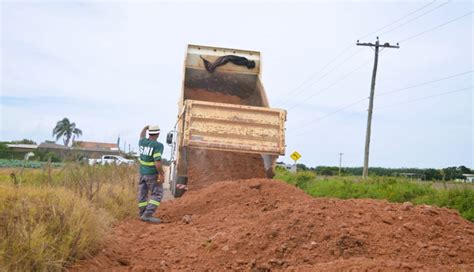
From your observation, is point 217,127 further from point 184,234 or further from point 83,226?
→ point 83,226

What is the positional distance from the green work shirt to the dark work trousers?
11 cm

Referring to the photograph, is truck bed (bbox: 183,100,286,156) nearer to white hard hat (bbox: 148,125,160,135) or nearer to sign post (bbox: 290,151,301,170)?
white hard hat (bbox: 148,125,160,135)

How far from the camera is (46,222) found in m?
5.07

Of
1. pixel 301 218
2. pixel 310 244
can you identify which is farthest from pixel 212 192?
pixel 310 244

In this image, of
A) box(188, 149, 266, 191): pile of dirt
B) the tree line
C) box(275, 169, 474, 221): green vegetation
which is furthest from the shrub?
the tree line

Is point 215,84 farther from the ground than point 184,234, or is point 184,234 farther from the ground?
point 215,84

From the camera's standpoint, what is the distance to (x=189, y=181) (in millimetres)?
11703

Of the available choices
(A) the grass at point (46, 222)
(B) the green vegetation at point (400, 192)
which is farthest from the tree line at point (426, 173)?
(A) the grass at point (46, 222)

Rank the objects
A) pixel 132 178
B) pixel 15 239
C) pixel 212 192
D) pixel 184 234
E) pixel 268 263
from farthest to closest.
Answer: pixel 132 178
pixel 212 192
pixel 184 234
pixel 268 263
pixel 15 239

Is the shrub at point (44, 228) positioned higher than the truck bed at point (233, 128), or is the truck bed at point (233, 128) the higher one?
the truck bed at point (233, 128)

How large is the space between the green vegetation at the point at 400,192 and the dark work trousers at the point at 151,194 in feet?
23.2

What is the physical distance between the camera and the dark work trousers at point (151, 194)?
29.2ft

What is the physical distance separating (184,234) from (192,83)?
7690 millimetres

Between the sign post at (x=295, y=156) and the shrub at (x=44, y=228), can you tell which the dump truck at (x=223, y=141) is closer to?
the shrub at (x=44, y=228)
